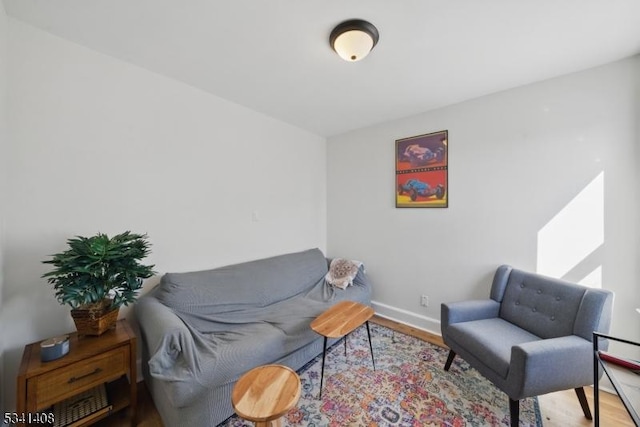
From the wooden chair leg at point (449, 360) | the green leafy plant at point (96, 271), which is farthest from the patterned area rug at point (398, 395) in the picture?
the green leafy plant at point (96, 271)

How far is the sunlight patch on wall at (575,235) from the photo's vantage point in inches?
71.2

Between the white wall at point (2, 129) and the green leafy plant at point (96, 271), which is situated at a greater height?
the white wall at point (2, 129)

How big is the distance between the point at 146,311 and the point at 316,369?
139cm

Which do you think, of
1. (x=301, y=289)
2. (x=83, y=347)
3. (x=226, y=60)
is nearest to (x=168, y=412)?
(x=83, y=347)

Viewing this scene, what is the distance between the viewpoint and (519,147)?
2127 millimetres

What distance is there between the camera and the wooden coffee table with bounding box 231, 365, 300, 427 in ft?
3.38

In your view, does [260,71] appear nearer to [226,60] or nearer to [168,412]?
[226,60]

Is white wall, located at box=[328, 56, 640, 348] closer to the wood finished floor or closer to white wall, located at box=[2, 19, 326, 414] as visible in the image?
the wood finished floor

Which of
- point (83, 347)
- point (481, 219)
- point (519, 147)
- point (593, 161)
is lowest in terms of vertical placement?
point (83, 347)

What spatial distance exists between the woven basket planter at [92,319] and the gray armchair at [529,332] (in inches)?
93.9

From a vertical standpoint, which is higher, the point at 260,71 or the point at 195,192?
the point at 260,71

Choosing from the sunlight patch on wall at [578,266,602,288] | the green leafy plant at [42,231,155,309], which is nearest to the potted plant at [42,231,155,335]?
the green leafy plant at [42,231,155,309]

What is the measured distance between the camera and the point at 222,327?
1884mm

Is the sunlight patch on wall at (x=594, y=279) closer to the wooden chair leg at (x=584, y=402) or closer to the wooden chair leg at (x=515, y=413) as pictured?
the wooden chair leg at (x=584, y=402)
